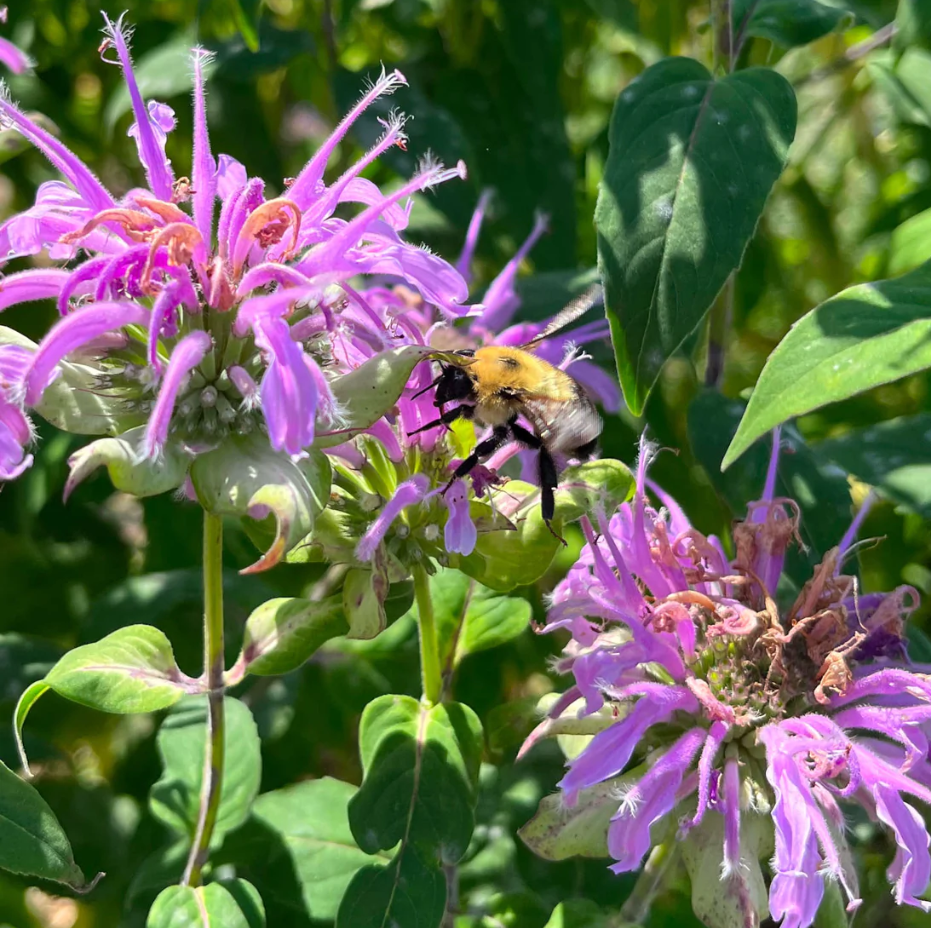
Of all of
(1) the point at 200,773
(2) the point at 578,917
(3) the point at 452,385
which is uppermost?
(3) the point at 452,385

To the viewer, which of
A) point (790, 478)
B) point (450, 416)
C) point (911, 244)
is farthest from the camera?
point (911, 244)

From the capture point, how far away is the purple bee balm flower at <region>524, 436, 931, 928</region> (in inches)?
31.2

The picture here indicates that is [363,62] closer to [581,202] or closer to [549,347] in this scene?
[581,202]

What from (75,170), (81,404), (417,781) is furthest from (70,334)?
(417,781)

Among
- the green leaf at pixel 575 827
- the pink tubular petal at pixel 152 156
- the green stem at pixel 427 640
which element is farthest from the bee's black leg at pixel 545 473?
the pink tubular petal at pixel 152 156

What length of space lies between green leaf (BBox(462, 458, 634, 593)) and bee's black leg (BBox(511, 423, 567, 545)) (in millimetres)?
10

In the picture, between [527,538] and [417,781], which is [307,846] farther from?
[527,538]

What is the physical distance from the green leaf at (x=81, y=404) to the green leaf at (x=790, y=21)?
69 centimetres

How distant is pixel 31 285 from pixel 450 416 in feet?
1.02

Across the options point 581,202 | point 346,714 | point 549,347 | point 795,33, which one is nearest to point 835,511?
point 549,347

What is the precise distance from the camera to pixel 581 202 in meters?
1.71

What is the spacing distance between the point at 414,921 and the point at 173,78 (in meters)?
1.03

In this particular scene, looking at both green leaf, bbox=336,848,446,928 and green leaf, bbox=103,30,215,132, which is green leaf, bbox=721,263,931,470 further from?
green leaf, bbox=103,30,215,132

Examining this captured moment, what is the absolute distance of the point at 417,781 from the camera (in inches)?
34.4
